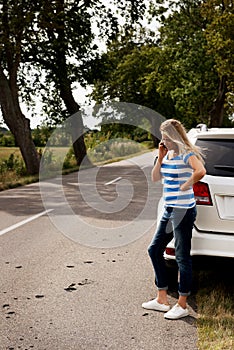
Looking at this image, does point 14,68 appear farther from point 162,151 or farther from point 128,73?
point 128,73

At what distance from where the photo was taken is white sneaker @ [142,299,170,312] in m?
5.40

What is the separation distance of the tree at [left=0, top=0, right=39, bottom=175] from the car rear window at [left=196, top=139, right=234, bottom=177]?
16.5 m

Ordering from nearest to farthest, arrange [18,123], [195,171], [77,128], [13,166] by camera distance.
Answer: [195,171] < [18,123] < [13,166] < [77,128]

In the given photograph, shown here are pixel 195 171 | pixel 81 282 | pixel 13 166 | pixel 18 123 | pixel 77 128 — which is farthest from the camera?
pixel 77 128

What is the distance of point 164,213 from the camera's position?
544 cm

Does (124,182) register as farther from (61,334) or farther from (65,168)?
(61,334)

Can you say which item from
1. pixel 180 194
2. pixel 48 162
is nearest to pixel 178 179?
pixel 180 194

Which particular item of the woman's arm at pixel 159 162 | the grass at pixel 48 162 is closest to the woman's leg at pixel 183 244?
the woman's arm at pixel 159 162

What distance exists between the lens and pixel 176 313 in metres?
5.19

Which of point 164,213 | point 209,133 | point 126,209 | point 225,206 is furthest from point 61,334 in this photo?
point 126,209

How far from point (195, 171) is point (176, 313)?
50.7 inches

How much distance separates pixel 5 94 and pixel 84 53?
7.21m

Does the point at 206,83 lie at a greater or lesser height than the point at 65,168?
greater

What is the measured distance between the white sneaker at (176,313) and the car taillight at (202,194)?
38.8 inches
